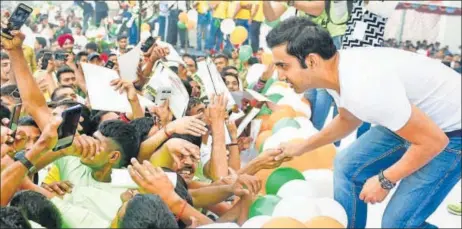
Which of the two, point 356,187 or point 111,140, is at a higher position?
point 111,140

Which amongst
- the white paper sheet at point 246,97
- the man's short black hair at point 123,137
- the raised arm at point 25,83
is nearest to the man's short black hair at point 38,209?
the raised arm at point 25,83

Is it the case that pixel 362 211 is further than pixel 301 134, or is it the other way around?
pixel 301 134

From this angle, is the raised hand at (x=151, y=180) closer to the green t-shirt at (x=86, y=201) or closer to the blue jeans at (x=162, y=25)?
the green t-shirt at (x=86, y=201)

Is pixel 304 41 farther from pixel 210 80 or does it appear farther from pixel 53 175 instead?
pixel 53 175

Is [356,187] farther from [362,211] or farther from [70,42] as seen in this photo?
[70,42]

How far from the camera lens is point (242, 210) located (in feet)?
5.15

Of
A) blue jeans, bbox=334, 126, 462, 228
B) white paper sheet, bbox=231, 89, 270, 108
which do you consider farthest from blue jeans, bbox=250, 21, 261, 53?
blue jeans, bbox=334, 126, 462, 228

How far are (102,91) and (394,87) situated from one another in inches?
38.3

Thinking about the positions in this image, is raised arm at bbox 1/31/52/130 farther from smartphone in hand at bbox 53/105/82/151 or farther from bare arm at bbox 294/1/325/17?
bare arm at bbox 294/1/325/17

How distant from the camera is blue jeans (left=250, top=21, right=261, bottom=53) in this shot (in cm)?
682

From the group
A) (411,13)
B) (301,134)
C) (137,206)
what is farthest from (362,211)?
(411,13)

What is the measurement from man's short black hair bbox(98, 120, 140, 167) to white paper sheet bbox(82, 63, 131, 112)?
10.0 inches

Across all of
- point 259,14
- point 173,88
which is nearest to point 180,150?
point 173,88

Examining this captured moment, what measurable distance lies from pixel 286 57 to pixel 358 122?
428 millimetres
